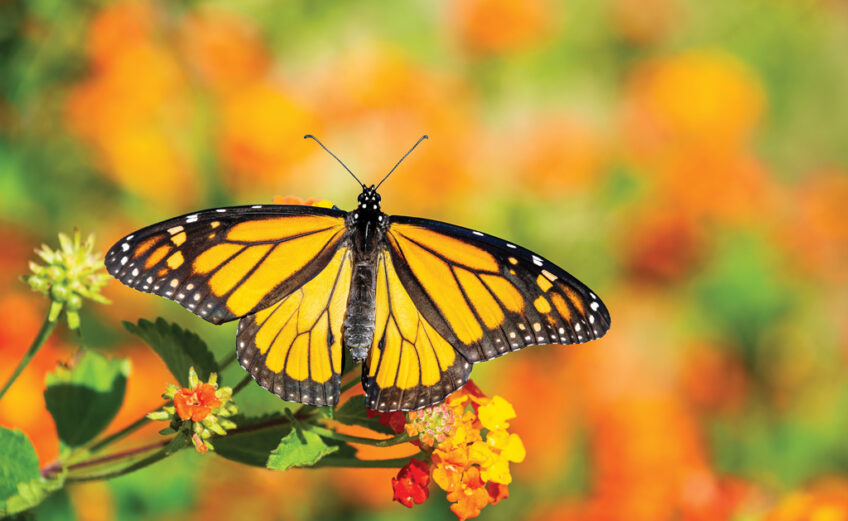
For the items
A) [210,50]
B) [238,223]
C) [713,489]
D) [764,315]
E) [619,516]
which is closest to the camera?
[238,223]

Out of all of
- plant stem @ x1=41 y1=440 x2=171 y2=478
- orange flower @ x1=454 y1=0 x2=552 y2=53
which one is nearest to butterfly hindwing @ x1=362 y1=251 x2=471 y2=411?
plant stem @ x1=41 y1=440 x2=171 y2=478

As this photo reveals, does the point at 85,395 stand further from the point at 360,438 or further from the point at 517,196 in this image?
the point at 517,196

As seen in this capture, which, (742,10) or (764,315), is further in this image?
(742,10)

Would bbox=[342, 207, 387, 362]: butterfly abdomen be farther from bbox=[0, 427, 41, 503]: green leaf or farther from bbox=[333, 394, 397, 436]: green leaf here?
bbox=[0, 427, 41, 503]: green leaf

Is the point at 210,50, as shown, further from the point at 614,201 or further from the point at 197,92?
the point at 614,201

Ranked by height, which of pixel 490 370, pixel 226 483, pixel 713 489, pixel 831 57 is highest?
pixel 831 57

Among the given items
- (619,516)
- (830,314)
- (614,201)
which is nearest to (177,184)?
(619,516)

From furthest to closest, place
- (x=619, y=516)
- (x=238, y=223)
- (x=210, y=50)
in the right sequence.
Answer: (x=210, y=50) → (x=619, y=516) → (x=238, y=223)

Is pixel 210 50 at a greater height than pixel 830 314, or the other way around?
pixel 210 50
